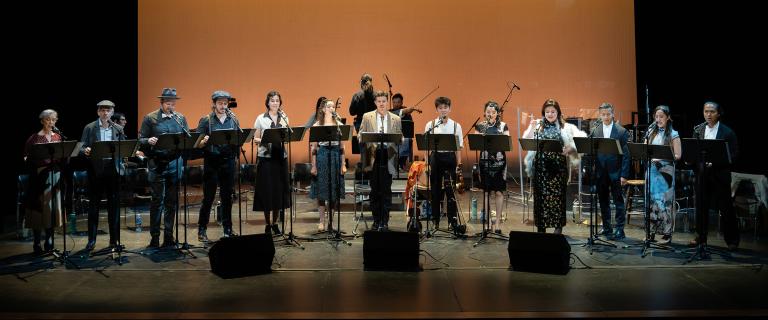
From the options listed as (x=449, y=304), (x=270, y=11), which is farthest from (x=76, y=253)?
(x=270, y=11)

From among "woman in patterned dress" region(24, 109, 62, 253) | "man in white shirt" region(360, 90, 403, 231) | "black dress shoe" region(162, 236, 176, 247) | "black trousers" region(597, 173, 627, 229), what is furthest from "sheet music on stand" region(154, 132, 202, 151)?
"black trousers" region(597, 173, 627, 229)

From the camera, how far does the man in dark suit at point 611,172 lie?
789 cm

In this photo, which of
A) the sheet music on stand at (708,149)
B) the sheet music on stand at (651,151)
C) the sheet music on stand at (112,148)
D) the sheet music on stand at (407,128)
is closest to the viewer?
the sheet music on stand at (112,148)

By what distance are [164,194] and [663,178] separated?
17.9 ft

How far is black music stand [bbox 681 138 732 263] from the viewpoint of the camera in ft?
22.2

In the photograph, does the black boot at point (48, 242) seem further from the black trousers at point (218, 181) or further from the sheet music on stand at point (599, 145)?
the sheet music on stand at point (599, 145)

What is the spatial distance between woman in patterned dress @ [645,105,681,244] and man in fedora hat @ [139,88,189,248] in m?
5.05

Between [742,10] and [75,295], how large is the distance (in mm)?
10052

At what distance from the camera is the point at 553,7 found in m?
12.2

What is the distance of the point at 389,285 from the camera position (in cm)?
591

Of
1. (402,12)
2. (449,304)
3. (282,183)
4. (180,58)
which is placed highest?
(402,12)

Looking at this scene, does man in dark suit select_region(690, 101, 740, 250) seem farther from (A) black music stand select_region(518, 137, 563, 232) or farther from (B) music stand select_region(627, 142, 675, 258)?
(A) black music stand select_region(518, 137, 563, 232)

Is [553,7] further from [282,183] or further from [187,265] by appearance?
[187,265]

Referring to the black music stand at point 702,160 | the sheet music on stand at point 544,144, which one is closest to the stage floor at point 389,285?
the black music stand at point 702,160
